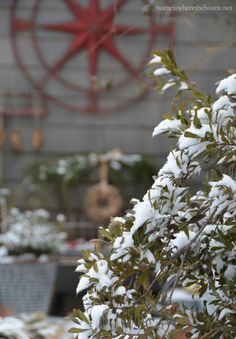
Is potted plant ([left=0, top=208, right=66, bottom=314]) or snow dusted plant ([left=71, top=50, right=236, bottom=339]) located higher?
snow dusted plant ([left=71, top=50, right=236, bottom=339])

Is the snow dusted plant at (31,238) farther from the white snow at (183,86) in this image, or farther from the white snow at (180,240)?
the white snow at (180,240)

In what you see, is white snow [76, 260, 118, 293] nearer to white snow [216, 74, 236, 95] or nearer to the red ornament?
white snow [216, 74, 236, 95]

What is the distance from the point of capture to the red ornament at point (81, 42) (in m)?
7.05

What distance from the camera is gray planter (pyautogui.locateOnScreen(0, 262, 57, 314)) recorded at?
450 centimetres

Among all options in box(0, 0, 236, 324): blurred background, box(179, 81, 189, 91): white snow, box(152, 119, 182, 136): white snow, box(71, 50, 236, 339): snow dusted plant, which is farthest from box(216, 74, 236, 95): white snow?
box(0, 0, 236, 324): blurred background

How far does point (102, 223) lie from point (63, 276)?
218 centimetres

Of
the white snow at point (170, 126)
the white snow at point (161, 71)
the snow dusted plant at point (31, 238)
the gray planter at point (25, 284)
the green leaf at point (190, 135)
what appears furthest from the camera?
the snow dusted plant at point (31, 238)

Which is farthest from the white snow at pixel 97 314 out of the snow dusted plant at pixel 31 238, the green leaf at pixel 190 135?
the snow dusted plant at pixel 31 238

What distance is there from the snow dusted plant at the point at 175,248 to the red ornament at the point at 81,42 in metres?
5.95

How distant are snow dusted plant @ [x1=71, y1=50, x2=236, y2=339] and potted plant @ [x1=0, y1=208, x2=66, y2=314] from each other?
11.0ft

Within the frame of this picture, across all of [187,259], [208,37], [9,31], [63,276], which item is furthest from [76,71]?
[187,259]

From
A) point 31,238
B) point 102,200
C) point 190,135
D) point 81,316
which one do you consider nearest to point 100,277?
point 81,316

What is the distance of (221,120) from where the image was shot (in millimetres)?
1026

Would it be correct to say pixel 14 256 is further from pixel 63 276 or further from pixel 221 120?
pixel 221 120
